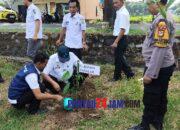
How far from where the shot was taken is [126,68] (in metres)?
8.03

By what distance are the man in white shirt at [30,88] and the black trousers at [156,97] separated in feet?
4.45

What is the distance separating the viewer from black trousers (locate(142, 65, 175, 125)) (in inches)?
209

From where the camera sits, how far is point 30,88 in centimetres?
639

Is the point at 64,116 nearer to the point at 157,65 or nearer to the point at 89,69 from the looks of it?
the point at 89,69

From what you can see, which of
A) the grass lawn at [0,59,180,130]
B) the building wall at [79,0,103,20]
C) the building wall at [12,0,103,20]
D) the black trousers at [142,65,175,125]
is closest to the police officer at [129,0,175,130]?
the black trousers at [142,65,175,125]

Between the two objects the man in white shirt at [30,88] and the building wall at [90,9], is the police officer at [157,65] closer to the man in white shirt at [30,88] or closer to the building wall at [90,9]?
the man in white shirt at [30,88]

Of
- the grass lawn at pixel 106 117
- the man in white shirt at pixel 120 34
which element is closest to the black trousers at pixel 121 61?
the man in white shirt at pixel 120 34

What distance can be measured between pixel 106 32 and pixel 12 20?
14.5 metres

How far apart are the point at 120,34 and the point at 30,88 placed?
81.1 inches

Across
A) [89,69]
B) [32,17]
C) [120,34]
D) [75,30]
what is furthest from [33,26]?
[89,69]

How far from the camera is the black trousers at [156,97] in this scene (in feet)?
17.4

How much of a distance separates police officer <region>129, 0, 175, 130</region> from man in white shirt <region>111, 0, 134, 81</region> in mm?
2293

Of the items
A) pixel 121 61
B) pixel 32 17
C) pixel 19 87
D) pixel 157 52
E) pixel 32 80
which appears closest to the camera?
pixel 157 52

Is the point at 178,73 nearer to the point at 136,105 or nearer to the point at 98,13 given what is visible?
the point at 136,105
